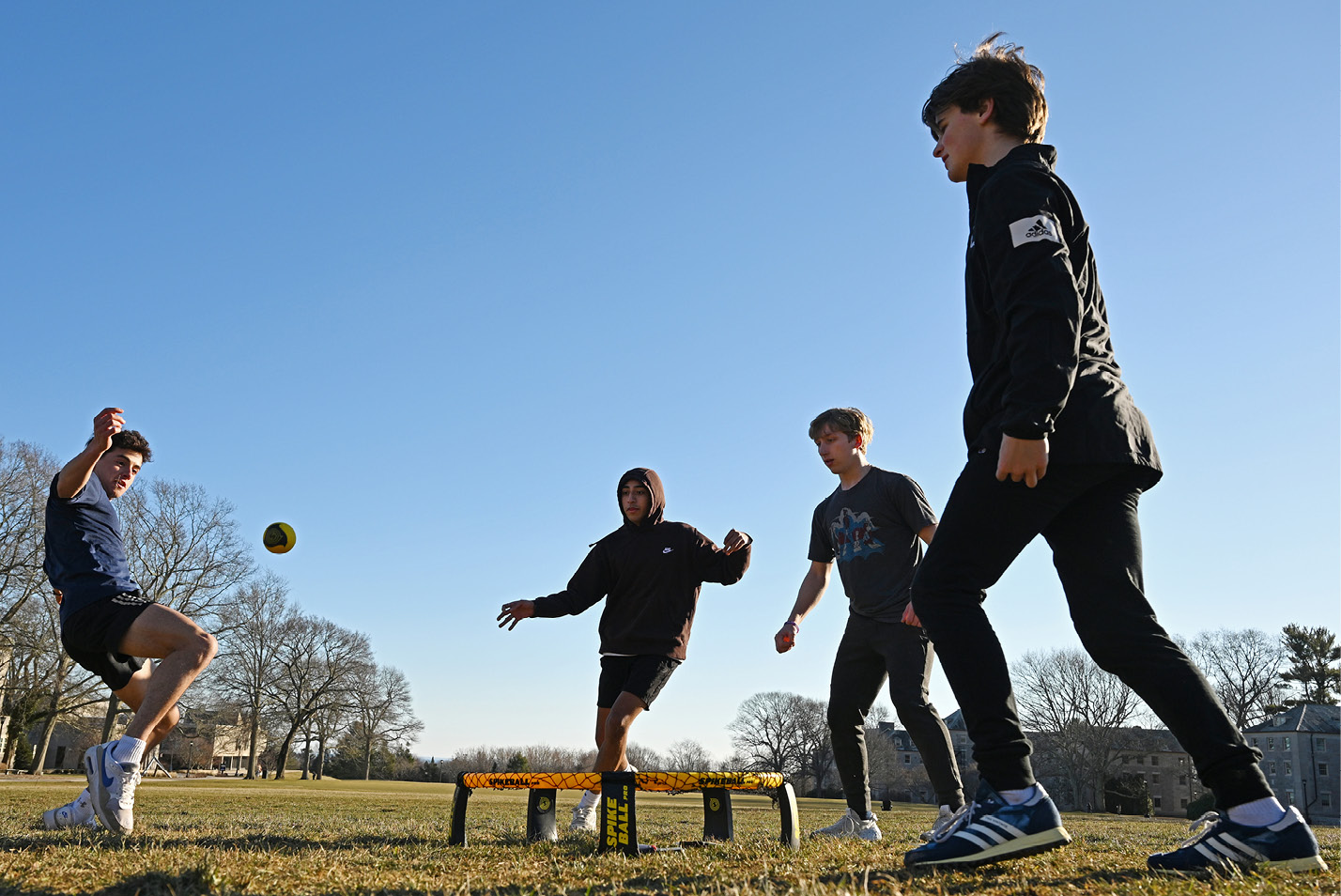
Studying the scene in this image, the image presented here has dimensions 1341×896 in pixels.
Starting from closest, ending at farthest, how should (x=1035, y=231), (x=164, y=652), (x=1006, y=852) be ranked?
1. (x=1006, y=852)
2. (x=1035, y=231)
3. (x=164, y=652)

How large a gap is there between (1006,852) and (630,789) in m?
1.68

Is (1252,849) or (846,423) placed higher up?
(846,423)

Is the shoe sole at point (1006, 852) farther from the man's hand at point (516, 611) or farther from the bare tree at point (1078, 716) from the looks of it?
the bare tree at point (1078, 716)

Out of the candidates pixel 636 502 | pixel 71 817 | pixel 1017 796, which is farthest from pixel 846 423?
pixel 71 817

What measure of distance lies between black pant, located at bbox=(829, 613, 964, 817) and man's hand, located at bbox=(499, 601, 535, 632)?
87.5 inches

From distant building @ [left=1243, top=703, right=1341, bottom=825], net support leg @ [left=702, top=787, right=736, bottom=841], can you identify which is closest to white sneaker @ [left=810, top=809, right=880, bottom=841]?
net support leg @ [left=702, top=787, right=736, bottom=841]

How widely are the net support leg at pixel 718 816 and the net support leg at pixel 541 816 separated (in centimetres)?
85

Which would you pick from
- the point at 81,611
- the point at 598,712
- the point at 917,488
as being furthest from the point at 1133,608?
the point at 81,611

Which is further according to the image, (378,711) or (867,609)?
(378,711)

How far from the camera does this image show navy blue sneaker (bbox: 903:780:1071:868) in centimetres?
285

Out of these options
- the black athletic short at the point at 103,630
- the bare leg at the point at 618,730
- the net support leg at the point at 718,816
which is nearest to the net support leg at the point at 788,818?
the net support leg at the point at 718,816

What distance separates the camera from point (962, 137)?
3.78 meters

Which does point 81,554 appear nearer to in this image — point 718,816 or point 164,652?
point 164,652

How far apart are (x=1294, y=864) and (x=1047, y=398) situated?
1.63m
